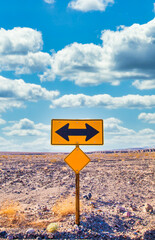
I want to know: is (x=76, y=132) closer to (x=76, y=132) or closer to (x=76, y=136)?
(x=76, y=132)

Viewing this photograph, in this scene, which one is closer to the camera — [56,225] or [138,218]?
[56,225]

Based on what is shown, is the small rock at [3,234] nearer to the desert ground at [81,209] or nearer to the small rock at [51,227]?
the desert ground at [81,209]

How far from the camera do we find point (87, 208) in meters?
7.98

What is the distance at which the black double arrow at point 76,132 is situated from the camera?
658cm

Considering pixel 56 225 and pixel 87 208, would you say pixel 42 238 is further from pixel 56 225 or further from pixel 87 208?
pixel 87 208

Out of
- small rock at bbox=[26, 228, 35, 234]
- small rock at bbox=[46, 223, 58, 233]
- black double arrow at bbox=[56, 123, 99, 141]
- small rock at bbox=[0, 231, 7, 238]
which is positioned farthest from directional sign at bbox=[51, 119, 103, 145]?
small rock at bbox=[0, 231, 7, 238]

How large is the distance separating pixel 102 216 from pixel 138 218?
42.2 inches

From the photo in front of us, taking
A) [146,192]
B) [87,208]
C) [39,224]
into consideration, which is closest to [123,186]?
[146,192]

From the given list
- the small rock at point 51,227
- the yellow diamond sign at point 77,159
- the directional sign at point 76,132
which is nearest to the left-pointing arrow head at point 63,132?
the directional sign at point 76,132

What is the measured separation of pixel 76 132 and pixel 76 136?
0.11 m

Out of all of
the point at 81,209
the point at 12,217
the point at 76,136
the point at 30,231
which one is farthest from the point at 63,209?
the point at 76,136

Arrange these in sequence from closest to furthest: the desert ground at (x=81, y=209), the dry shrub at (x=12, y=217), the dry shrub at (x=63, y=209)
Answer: the desert ground at (x=81, y=209) < the dry shrub at (x=12, y=217) < the dry shrub at (x=63, y=209)

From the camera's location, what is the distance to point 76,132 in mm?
6621

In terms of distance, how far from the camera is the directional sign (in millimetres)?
6566
